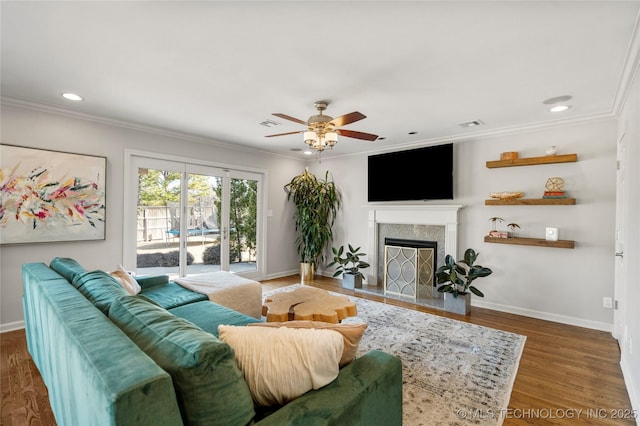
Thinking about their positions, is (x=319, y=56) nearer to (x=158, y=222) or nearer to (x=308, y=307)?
(x=308, y=307)

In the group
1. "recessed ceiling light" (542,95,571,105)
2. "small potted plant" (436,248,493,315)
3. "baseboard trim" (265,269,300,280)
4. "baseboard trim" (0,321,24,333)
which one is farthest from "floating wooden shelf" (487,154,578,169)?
"baseboard trim" (0,321,24,333)

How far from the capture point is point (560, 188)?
3623 millimetres

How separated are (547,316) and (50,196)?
6.14 m

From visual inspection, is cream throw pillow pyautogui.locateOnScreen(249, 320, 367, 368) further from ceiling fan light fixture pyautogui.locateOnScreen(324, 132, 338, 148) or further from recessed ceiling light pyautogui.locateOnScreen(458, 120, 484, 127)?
recessed ceiling light pyautogui.locateOnScreen(458, 120, 484, 127)

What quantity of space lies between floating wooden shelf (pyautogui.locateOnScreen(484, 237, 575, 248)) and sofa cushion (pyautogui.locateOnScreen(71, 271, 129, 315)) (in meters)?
4.14

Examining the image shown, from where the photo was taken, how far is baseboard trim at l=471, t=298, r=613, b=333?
343cm

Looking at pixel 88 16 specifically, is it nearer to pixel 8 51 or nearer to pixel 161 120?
pixel 8 51

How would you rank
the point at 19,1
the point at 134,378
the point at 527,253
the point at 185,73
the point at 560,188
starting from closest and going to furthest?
1. the point at 134,378
2. the point at 19,1
3. the point at 185,73
4. the point at 560,188
5. the point at 527,253

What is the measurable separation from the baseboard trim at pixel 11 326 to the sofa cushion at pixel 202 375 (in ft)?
11.8

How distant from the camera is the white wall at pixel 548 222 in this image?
3426mm

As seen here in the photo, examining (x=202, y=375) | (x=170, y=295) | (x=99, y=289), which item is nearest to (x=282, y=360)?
(x=202, y=375)

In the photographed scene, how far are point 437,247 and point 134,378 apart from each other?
4527 millimetres

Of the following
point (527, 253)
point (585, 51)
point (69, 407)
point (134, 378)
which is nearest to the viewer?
point (134, 378)

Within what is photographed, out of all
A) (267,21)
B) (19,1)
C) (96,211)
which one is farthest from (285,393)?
(96,211)
